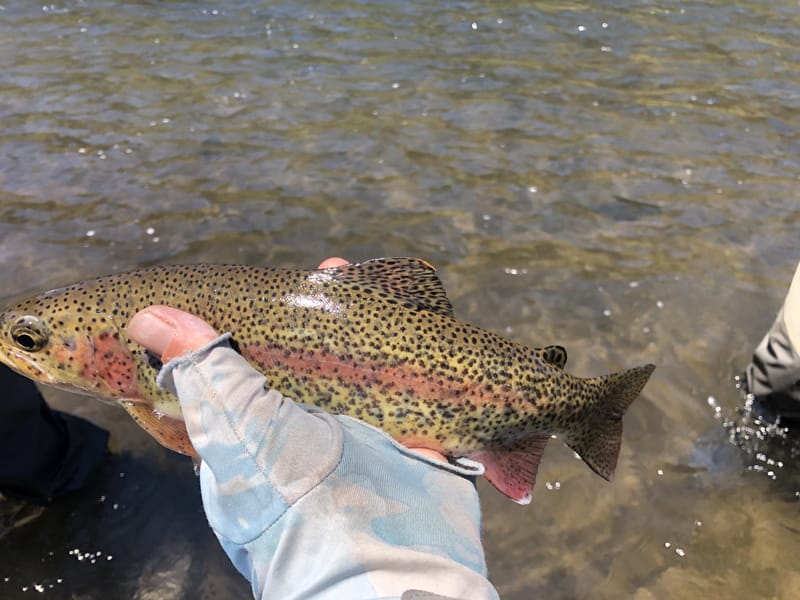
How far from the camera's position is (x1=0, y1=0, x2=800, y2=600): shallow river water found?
14.1 feet

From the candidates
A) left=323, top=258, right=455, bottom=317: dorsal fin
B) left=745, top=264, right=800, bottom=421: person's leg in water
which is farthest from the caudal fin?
left=745, top=264, right=800, bottom=421: person's leg in water

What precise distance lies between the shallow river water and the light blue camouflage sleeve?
2.06 metres

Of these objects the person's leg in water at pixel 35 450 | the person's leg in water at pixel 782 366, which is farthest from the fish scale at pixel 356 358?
the person's leg in water at pixel 782 366

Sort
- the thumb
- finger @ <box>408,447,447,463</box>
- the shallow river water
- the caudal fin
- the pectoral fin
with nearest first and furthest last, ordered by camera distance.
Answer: the thumb
finger @ <box>408,447,447,463</box>
the pectoral fin
the caudal fin
the shallow river water

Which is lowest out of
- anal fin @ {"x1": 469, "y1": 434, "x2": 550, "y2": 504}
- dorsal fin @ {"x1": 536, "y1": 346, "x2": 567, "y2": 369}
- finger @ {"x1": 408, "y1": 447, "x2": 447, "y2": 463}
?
anal fin @ {"x1": 469, "y1": 434, "x2": 550, "y2": 504}

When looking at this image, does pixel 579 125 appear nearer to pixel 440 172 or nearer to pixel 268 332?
pixel 440 172

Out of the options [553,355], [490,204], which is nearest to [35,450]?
[553,355]

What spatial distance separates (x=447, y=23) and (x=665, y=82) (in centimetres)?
479

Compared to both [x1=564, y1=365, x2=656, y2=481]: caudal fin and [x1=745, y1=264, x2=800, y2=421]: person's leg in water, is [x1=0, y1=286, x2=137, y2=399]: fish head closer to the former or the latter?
[x1=564, y1=365, x2=656, y2=481]: caudal fin

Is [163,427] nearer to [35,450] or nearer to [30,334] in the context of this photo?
[30,334]

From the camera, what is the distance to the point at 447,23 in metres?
13.2

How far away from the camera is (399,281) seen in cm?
330

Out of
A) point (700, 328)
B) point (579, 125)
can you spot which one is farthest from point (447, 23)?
point (700, 328)

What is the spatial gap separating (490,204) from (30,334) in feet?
17.6
